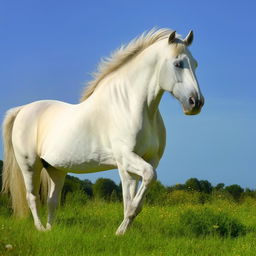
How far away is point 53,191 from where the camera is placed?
7.21 meters

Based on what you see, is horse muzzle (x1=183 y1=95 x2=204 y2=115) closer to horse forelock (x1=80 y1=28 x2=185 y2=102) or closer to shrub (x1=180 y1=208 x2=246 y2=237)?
horse forelock (x1=80 y1=28 x2=185 y2=102)

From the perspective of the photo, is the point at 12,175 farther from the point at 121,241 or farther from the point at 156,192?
the point at 156,192

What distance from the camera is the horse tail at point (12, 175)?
7.61 meters

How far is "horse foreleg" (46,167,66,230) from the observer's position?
7.17 metres

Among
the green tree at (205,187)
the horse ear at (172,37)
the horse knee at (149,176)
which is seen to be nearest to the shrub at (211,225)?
the horse knee at (149,176)

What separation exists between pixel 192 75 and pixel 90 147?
157 centimetres

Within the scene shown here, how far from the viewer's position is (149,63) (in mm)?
5777

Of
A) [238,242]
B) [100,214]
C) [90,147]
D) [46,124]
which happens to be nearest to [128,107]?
[90,147]

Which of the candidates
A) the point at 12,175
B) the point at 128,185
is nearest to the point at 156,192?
the point at 12,175

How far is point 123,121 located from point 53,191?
2064 mm

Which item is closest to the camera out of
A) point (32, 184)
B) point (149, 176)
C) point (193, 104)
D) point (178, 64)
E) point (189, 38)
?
point (149, 176)

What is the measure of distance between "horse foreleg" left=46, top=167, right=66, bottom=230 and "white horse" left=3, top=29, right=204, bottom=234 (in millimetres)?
22

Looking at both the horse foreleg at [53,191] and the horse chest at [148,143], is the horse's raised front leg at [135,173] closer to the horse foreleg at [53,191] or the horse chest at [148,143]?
the horse chest at [148,143]

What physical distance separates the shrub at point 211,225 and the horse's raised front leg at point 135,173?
1.46m
